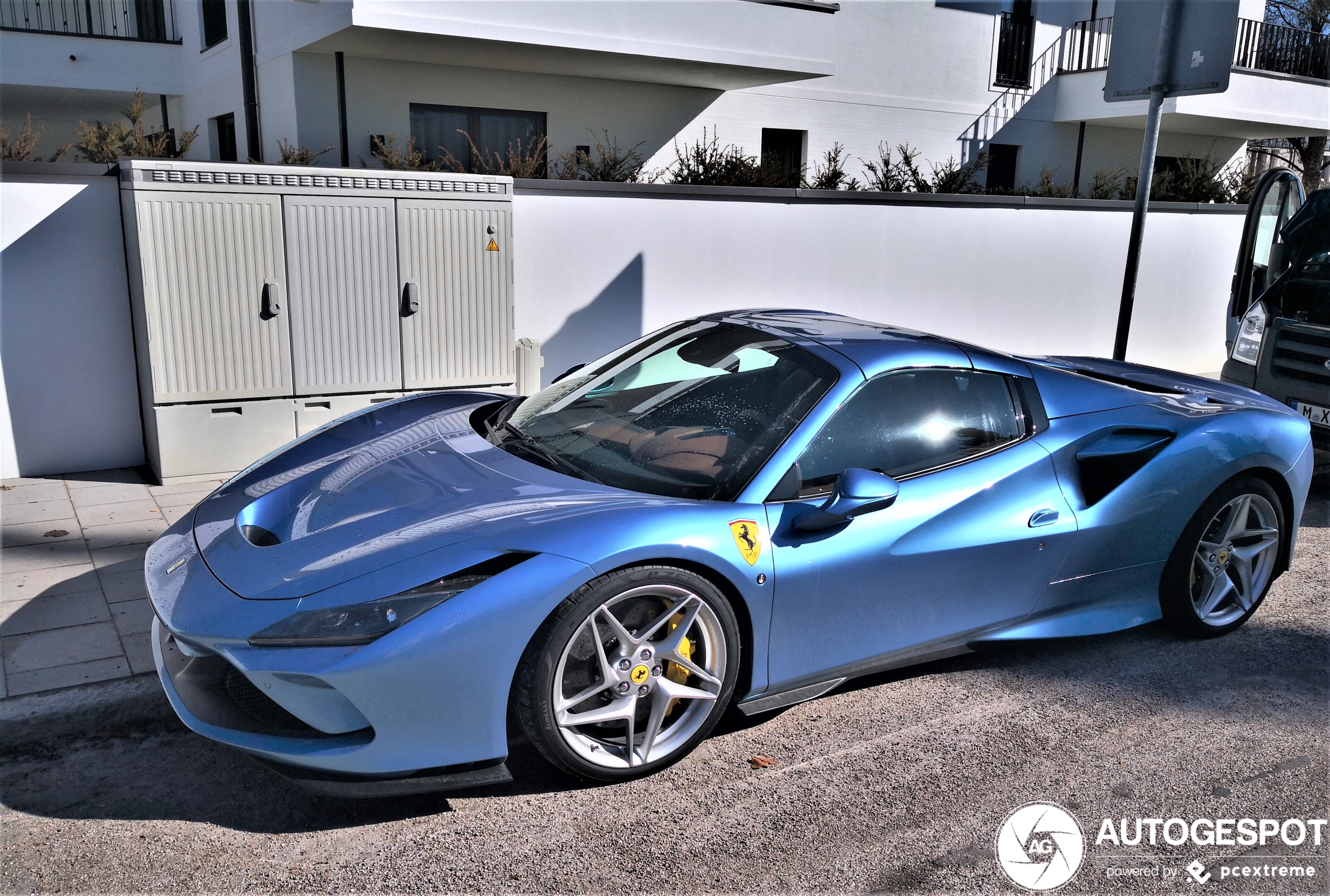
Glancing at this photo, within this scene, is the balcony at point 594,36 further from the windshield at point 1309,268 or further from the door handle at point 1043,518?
the door handle at point 1043,518

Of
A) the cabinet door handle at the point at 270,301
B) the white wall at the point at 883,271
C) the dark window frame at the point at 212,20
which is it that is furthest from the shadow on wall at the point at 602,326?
the dark window frame at the point at 212,20

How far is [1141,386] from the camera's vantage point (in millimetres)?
4680

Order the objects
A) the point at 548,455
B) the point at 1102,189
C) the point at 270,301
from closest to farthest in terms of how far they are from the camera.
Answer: the point at 548,455, the point at 270,301, the point at 1102,189

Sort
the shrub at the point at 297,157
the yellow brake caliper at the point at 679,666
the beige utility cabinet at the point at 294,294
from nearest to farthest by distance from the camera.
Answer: the yellow brake caliper at the point at 679,666 < the beige utility cabinet at the point at 294,294 < the shrub at the point at 297,157

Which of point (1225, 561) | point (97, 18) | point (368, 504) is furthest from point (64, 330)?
point (97, 18)

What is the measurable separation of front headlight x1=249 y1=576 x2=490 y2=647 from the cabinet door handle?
13.9ft

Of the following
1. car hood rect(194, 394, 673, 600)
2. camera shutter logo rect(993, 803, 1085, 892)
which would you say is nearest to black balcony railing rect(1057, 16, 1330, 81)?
car hood rect(194, 394, 673, 600)

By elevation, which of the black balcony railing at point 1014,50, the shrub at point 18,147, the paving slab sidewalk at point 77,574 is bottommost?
the paving slab sidewalk at point 77,574

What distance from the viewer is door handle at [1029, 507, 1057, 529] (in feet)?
12.5

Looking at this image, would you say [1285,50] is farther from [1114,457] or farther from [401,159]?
[1114,457]

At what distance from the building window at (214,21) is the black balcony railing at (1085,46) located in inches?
546

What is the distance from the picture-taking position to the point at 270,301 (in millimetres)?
6492

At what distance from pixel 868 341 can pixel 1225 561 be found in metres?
2.02

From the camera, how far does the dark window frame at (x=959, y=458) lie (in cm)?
347
